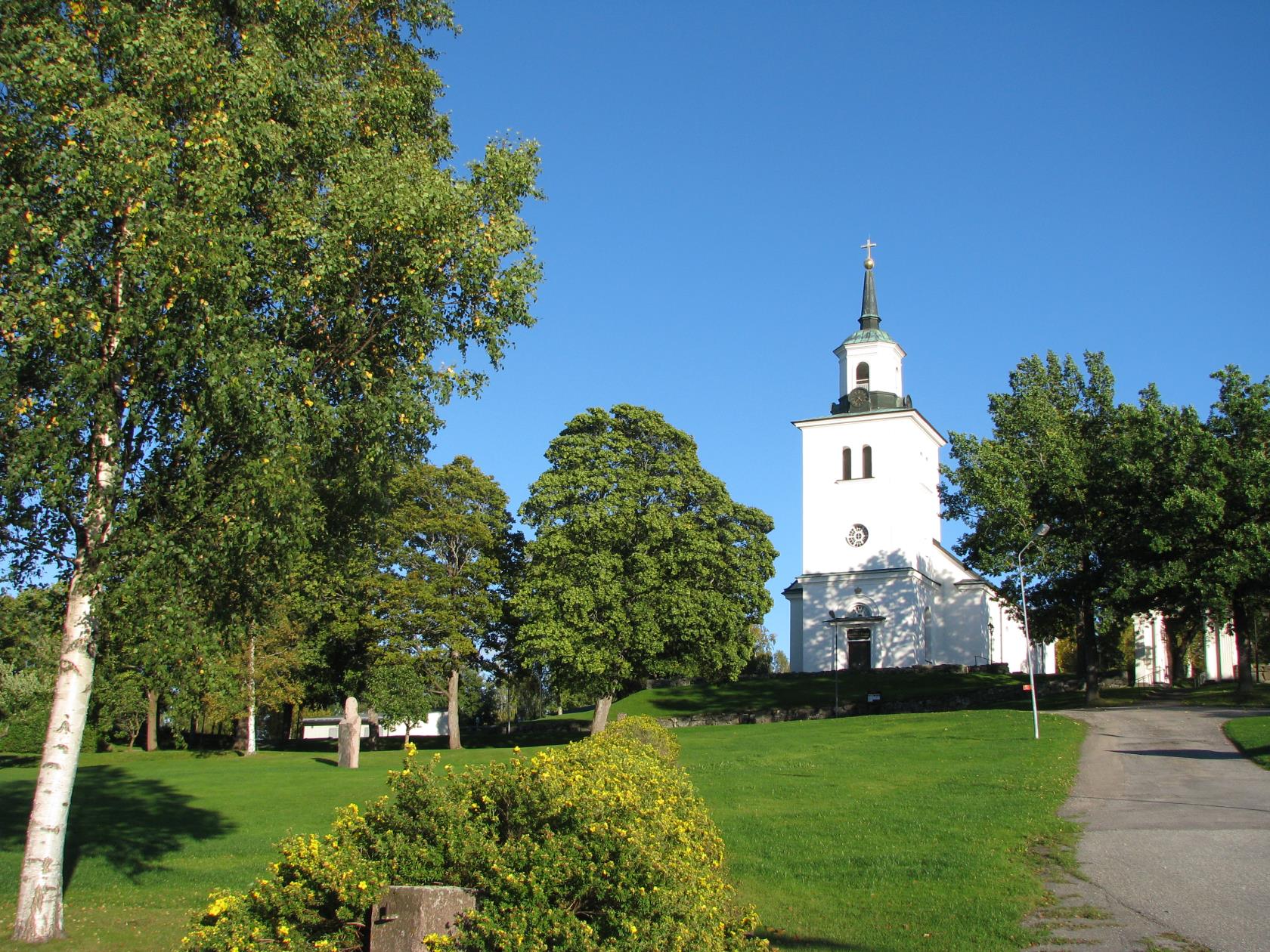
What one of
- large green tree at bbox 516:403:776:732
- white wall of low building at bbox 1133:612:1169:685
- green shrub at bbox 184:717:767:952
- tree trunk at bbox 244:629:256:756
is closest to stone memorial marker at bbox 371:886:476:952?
green shrub at bbox 184:717:767:952

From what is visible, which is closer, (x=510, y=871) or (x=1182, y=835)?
(x=510, y=871)

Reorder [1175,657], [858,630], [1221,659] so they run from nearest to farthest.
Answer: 1. [1175,657]
2. [858,630]
3. [1221,659]

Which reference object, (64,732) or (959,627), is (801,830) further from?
(959,627)

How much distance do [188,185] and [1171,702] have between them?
3416cm

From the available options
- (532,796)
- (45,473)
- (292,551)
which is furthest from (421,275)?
(532,796)

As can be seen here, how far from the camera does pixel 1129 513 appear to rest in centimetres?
3631

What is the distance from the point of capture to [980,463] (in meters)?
39.6

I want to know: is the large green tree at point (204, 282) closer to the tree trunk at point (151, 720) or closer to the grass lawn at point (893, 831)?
the grass lawn at point (893, 831)

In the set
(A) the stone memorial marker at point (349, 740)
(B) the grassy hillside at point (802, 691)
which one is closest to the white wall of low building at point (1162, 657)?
(B) the grassy hillside at point (802, 691)

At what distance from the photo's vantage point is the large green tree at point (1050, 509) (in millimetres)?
36875

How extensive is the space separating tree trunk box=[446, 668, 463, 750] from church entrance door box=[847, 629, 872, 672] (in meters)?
23.1

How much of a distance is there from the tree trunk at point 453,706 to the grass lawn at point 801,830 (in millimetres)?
11678

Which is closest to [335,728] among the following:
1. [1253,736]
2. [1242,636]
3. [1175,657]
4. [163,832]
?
[1175,657]

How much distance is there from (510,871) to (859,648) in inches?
2022
